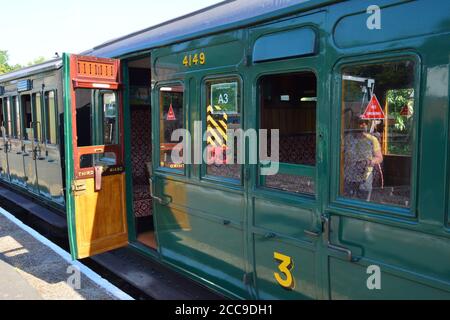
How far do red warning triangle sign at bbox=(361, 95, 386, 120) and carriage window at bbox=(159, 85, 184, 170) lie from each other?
1928 mm

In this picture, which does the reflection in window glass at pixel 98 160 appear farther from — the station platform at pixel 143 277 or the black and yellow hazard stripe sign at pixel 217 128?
the black and yellow hazard stripe sign at pixel 217 128

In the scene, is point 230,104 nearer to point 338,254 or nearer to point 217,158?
point 217,158

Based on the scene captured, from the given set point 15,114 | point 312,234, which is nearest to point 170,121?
point 312,234

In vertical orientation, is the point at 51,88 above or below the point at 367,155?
above

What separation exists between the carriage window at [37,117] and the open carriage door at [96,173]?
221 cm

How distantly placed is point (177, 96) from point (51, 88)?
333 cm

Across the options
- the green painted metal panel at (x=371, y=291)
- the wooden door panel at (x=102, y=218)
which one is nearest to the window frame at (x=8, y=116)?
the wooden door panel at (x=102, y=218)

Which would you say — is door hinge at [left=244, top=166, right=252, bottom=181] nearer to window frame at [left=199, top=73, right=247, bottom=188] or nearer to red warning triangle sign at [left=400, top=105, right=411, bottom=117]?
window frame at [left=199, top=73, right=247, bottom=188]

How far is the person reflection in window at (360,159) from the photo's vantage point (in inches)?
100

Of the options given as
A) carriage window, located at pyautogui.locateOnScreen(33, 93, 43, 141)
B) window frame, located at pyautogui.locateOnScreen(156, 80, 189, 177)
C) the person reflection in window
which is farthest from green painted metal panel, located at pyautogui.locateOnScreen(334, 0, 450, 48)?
carriage window, located at pyautogui.locateOnScreen(33, 93, 43, 141)

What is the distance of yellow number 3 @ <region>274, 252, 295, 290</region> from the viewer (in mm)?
3015

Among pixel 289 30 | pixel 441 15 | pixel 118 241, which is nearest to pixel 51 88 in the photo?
pixel 118 241

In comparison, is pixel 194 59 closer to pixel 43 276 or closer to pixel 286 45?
pixel 286 45

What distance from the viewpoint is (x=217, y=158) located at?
3676 mm
